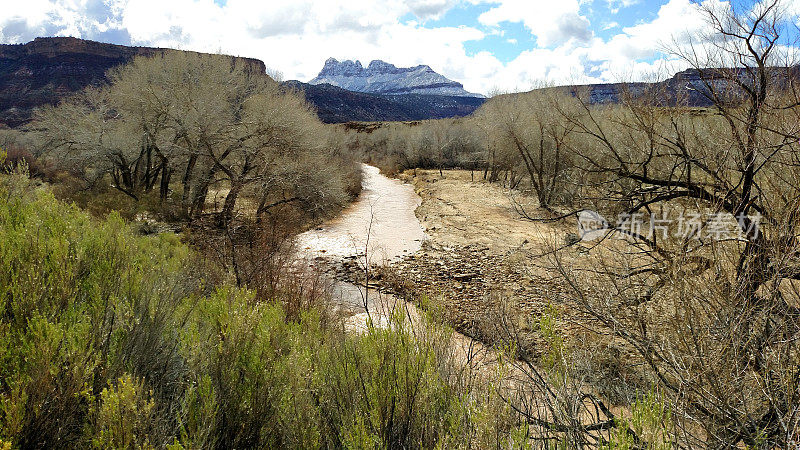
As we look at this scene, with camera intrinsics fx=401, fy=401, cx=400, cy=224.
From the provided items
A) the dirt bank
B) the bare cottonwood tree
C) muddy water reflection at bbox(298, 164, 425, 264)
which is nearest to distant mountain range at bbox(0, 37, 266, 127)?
muddy water reflection at bbox(298, 164, 425, 264)

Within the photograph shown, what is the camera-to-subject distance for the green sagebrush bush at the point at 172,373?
2.10 metres

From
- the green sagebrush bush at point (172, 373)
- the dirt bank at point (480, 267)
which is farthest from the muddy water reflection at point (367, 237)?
the green sagebrush bush at point (172, 373)

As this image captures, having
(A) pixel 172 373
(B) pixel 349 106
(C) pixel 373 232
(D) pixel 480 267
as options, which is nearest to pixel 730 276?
(A) pixel 172 373

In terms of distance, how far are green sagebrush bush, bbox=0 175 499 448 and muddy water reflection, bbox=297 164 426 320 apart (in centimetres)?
611

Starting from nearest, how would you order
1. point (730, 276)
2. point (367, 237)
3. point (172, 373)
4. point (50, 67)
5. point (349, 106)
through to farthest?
point (172, 373), point (730, 276), point (367, 237), point (50, 67), point (349, 106)

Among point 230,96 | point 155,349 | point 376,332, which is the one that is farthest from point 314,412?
point 230,96

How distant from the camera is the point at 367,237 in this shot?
12.6 metres

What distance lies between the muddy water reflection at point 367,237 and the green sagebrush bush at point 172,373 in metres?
6.11

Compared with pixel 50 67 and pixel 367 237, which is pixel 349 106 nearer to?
pixel 50 67

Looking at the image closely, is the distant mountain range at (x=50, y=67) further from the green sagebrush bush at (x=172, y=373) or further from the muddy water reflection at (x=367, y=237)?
the green sagebrush bush at (x=172, y=373)

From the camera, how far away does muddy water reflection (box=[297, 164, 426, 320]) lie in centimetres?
1128

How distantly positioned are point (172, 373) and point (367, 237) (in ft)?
31.7

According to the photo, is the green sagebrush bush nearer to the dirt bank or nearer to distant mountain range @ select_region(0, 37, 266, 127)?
the dirt bank

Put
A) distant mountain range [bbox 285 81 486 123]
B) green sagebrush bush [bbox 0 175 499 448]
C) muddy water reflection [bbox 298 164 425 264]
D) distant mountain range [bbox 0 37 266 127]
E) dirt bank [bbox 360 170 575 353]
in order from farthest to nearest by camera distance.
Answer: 1. distant mountain range [bbox 285 81 486 123]
2. distant mountain range [bbox 0 37 266 127]
3. muddy water reflection [bbox 298 164 425 264]
4. dirt bank [bbox 360 170 575 353]
5. green sagebrush bush [bbox 0 175 499 448]
